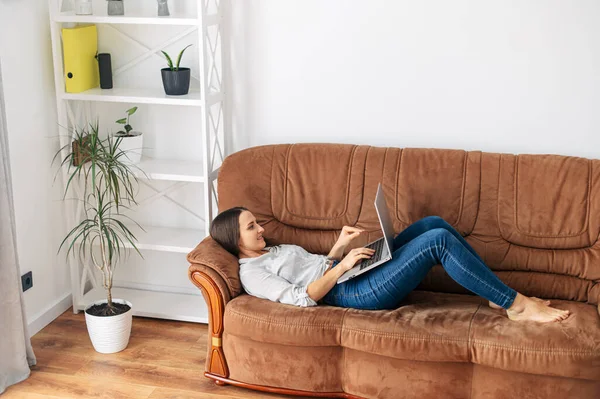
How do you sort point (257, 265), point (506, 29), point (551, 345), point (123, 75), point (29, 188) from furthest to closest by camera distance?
point (123, 75), point (29, 188), point (506, 29), point (257, 265), point (551, 345)

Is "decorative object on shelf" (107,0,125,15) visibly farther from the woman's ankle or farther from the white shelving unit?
the woman's ankle

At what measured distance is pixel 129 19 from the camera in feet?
11.1

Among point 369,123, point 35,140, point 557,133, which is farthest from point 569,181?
point 35,140

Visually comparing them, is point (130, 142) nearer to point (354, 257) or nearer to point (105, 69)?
point (105, 69)

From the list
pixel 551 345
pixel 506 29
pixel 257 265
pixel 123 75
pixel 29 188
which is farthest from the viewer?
pixel 123 75

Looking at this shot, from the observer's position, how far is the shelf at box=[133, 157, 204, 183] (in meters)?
3.52

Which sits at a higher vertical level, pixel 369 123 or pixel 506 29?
pixel 506 29

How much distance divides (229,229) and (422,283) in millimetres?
882

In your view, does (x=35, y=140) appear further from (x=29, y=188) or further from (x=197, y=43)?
(x=197, y=43)

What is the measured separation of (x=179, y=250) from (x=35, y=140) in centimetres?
87

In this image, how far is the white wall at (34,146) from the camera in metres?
3.35

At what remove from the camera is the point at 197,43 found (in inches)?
143

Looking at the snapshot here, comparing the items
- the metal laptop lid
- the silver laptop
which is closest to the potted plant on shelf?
the silver laptop

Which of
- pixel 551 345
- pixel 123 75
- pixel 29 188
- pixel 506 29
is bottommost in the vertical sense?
pixel 551 345
